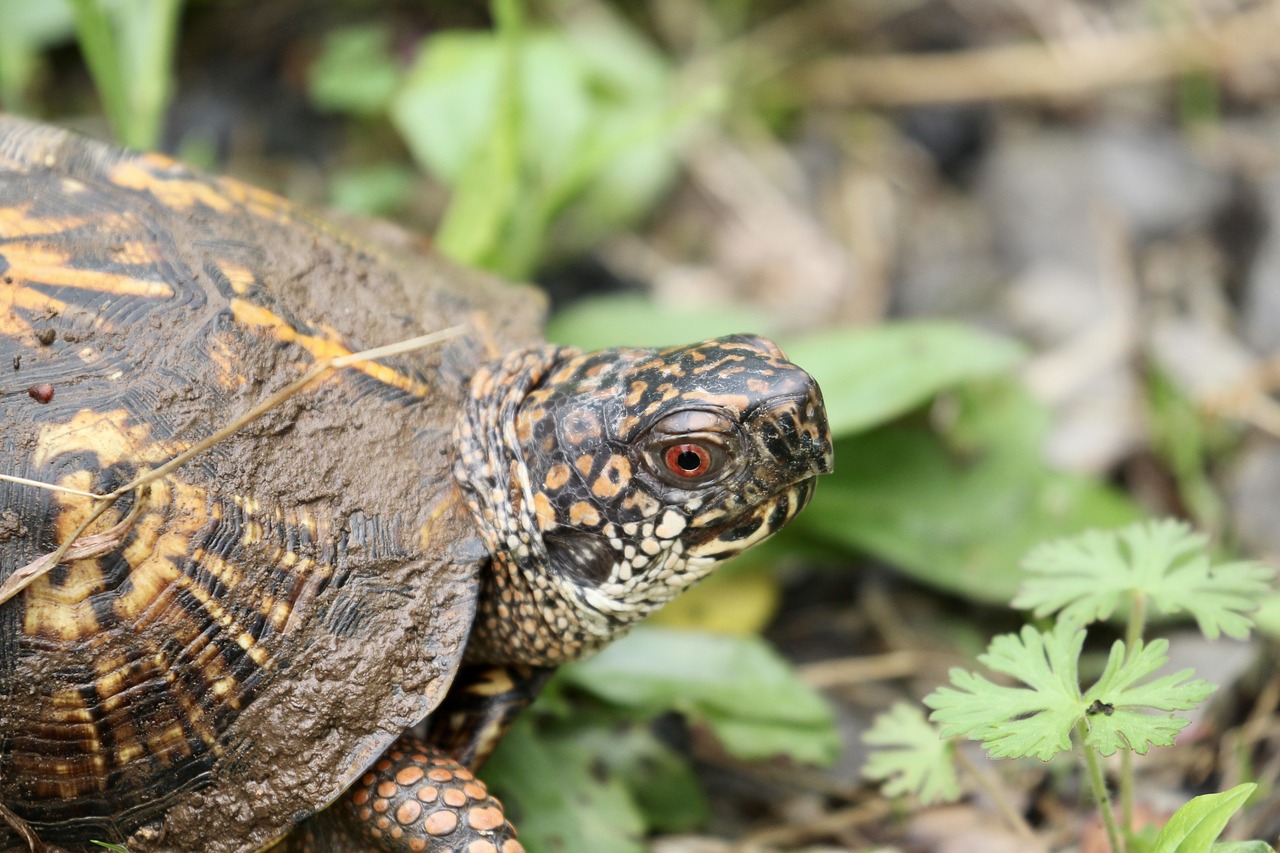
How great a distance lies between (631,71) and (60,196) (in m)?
2.95

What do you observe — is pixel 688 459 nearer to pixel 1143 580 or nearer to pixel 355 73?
pixel 1143 580

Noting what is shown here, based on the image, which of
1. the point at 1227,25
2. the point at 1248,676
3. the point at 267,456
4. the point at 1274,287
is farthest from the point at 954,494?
the point at 1227,25

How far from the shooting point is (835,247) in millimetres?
4789

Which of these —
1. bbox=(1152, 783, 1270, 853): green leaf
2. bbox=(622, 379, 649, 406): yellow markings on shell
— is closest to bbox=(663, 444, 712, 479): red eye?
bbox=(622, 379, 649, 406): yellow markings on shell

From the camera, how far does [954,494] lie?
11.0ft

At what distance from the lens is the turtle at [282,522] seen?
204cm

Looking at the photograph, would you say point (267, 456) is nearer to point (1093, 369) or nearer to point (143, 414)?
point (143, 414)

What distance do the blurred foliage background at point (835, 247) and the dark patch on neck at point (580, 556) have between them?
0.60 meters

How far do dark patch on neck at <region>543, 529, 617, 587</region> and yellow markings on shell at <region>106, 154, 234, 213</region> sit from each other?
102 cm

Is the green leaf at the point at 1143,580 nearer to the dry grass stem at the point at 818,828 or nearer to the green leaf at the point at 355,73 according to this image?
the dry grass stem at the point at 818,828

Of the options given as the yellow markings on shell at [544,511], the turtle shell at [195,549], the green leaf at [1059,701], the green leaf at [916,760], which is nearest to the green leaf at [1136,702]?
the green leaf at [1059,701]

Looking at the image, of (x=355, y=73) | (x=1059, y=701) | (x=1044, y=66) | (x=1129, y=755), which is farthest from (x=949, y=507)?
(x=355, y=73)

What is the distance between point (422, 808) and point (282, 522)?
1.93 ft

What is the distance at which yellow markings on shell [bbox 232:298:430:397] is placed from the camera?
2.23 meters
